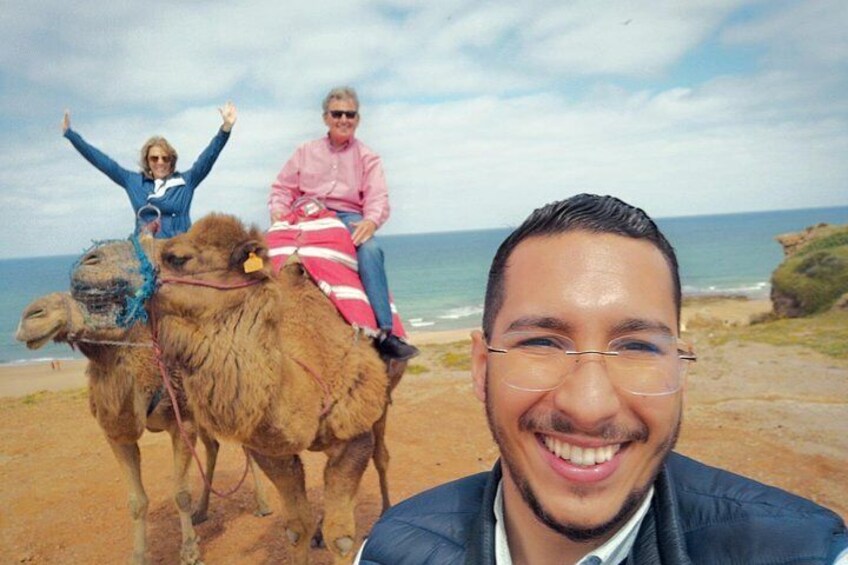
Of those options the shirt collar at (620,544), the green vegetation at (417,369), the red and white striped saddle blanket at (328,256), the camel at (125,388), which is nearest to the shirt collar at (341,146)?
the red and white striped saddle blanket at (328,256)

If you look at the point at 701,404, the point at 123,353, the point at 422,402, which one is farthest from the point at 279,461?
the point at 701,404

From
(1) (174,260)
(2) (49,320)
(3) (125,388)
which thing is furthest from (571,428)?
(3) (125,388)

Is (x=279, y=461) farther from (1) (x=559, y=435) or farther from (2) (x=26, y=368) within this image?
(2) (x=26, y=368)

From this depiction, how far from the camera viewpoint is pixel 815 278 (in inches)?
709

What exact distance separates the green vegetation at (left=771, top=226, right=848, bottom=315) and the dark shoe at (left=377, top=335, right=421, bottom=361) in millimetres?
16395

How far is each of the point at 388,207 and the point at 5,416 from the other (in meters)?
9.59

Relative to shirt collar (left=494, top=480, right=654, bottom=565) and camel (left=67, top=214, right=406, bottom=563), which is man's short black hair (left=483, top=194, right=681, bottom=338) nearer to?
shirt collar (left=494, top=480, right=654, bottom=565)

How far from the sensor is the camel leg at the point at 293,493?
13.9 feet

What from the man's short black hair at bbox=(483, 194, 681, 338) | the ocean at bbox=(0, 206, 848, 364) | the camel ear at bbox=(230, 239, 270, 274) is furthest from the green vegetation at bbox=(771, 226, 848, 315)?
the man's short black hair at bbox=(483, 194, 681, 338)

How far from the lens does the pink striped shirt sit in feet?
17.1

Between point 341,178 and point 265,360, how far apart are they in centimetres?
196

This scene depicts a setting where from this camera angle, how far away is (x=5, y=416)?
1101 centimetres

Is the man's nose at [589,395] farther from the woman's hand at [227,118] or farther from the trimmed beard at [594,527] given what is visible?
the woman's hand at [227,118]

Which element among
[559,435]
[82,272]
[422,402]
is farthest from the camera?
[422,402]
